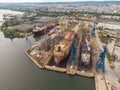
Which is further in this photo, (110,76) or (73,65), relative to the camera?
Answer: (73,65)

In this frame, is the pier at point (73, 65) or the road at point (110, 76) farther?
the pier at point (73, 65)

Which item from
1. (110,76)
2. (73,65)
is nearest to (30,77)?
(73,65)

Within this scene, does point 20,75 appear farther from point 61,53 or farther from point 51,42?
point 51,42

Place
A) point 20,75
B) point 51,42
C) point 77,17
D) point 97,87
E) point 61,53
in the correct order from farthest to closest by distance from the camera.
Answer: point 77,17 < point 51,42 < point 61,53 < point 20,75 < point 97,87

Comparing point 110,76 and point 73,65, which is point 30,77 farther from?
point 110,76

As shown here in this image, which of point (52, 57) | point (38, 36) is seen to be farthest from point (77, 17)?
point (52, 57)

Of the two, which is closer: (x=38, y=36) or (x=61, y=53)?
(x=61, y=53)

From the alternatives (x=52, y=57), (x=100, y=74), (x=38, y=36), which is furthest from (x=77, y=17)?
(x=100, y=74)

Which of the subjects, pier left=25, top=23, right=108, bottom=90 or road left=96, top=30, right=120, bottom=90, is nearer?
road left=96, top=30, right=120, bottom=90

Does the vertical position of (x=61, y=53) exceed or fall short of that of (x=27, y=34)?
it exceeds it

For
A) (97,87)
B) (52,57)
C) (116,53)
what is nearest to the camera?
(97,87)
